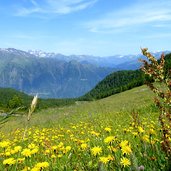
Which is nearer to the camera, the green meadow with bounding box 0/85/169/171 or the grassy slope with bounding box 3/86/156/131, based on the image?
the green meadow with bounding box 0/85/169/171

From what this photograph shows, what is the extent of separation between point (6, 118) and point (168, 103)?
136cm

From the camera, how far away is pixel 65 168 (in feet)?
12.8

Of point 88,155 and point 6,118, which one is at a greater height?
point 6,118

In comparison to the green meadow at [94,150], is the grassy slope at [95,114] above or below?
below

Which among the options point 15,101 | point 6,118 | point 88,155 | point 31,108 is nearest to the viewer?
point 31,108

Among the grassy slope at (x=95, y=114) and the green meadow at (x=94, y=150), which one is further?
the grassy slope at (x=95, y=114)

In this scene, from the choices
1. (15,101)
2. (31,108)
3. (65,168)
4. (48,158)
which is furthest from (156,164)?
(15,101)

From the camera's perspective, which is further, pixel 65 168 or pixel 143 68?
pixel 65 168

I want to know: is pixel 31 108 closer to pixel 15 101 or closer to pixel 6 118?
pixel 6 118

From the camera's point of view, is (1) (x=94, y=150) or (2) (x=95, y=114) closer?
(1) (x=94, y=150)

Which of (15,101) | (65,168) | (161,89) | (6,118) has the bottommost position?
(15,101)

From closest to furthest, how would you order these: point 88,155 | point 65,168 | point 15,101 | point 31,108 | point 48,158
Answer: point 31,108 < point 65,168 < point 88,155 < point 48,158 < point 15,101

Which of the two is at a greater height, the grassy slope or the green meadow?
the green meadow

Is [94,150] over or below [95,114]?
over
